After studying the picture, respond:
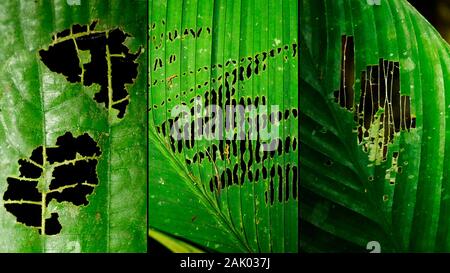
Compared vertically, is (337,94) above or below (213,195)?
above

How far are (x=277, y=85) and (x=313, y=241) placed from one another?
0.36 meters

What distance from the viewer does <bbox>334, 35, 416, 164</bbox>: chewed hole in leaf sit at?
1477 mm

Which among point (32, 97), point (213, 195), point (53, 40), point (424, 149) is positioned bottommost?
point (213, 195)

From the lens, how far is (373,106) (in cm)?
148

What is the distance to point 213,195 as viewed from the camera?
1489 mm

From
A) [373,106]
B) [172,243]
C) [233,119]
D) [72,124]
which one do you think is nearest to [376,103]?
[373,106]

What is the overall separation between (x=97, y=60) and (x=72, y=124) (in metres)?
0.15

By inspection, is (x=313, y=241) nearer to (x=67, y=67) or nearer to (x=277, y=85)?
(x=277, y=85)

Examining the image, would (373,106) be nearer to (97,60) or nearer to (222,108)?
(222,108)

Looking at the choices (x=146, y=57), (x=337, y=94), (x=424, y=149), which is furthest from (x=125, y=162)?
(x=424, y=149)

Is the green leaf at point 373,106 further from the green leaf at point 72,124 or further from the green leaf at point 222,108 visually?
the green leaf at point 72,124

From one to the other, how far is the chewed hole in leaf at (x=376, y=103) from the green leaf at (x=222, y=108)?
12cm

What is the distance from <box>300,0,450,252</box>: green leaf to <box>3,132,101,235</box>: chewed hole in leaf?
1.62ft

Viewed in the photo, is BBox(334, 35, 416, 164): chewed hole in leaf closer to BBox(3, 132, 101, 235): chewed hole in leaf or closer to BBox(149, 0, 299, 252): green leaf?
BBox(149, 0, 299, 252): green leaf
